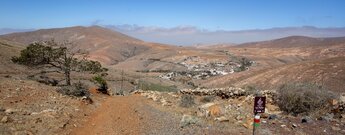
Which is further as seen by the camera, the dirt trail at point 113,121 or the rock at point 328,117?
the rock at point 328,117

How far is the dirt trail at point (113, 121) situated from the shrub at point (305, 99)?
6566 mm

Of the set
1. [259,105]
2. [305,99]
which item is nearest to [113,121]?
[259,105]

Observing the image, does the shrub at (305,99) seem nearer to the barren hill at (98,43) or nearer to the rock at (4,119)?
the rock at (4,119)

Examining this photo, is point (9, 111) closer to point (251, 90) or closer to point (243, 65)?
point (251, 90)

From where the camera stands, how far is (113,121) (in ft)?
47.2

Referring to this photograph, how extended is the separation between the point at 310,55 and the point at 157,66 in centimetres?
6958

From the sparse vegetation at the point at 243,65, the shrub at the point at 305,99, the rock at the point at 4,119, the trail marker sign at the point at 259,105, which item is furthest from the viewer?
the sparse vegetation at the point at 243,65

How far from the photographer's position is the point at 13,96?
1634cm

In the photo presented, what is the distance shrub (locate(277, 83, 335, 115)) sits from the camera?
50.2 feet

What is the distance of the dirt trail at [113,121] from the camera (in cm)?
1274

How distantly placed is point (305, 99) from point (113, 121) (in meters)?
8.03

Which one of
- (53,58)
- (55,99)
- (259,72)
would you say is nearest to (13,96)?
(55,99)

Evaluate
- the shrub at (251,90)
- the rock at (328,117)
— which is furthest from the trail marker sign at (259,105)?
the shrub at (251,90)

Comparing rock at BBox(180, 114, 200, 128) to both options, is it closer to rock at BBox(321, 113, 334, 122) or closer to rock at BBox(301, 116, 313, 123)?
rock at BBox(301, 116, 313, 123)
